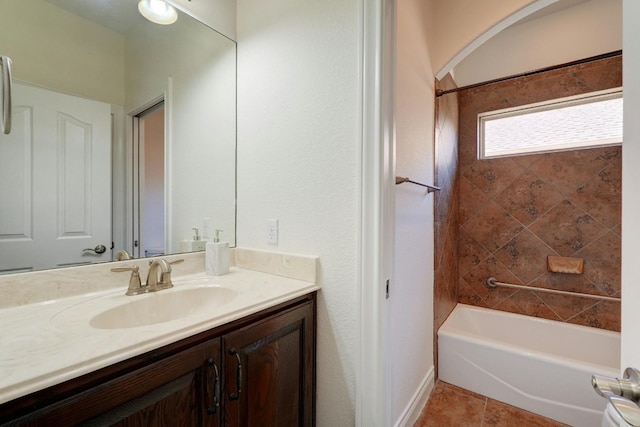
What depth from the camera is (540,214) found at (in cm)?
229

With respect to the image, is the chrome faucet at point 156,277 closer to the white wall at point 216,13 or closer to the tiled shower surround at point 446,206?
the white wall at point 216,13

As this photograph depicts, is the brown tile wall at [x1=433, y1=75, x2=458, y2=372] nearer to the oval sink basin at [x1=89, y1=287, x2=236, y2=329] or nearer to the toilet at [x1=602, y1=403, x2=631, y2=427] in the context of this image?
the toilet at [x1=602, y1=403, x2=631, y2=427]

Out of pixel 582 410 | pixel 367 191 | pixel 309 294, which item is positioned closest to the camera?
pixel 367 191

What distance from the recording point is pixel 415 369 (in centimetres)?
158

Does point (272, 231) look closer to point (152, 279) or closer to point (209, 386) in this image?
point (152, 279)

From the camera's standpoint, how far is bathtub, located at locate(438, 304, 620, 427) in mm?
1546

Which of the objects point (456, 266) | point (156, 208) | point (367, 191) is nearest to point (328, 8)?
point (367, 191)

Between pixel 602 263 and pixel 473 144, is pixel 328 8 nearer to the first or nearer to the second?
pixel 473 144

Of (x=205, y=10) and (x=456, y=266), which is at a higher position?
(x=205, y=10)

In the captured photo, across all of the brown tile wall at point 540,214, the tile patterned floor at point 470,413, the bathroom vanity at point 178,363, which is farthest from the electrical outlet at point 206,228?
the brown tile wall at point 540,214

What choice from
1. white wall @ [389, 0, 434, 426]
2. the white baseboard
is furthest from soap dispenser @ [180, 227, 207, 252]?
the white baseboard

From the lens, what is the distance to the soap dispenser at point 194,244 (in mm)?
1386

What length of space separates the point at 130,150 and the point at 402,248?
4.48 feet

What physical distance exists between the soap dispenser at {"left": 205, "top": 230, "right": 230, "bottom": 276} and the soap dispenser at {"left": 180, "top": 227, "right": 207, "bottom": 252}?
0.12 metres
